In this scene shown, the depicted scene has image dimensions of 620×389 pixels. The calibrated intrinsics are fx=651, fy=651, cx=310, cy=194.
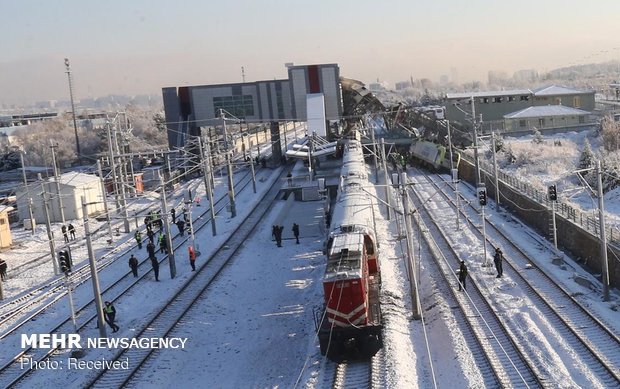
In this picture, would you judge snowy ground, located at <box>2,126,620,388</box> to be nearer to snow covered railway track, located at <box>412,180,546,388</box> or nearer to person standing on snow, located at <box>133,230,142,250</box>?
snow covered railway track, located at <box>412,180,546,388</box>

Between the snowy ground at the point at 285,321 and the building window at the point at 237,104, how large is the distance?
2742cm

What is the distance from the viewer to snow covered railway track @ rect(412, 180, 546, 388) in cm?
1374

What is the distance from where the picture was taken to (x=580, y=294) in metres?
19.2

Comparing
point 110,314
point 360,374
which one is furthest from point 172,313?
→ point 360,374

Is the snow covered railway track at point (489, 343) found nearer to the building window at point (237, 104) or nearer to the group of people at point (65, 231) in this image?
the group of people at point (65, 231)

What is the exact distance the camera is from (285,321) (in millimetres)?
18906

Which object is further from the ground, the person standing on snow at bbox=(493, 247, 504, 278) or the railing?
the railing

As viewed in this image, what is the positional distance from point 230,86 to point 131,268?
32010 mm

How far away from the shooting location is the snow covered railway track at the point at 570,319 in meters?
14.2

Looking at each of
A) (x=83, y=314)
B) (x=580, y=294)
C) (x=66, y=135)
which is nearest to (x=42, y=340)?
(x=83, y=314)

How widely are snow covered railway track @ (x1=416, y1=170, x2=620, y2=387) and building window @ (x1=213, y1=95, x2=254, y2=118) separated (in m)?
34.4

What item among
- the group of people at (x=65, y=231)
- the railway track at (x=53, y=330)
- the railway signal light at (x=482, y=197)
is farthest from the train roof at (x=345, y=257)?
the group of people at (x=65, y=231)

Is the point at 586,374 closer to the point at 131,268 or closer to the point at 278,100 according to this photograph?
the point at 131,268

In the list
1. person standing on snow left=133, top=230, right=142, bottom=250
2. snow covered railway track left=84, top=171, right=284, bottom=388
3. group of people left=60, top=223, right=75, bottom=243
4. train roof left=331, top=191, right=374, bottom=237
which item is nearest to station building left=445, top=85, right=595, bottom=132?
snow covered railway track left=84, top=171, right=284, bottom=388
